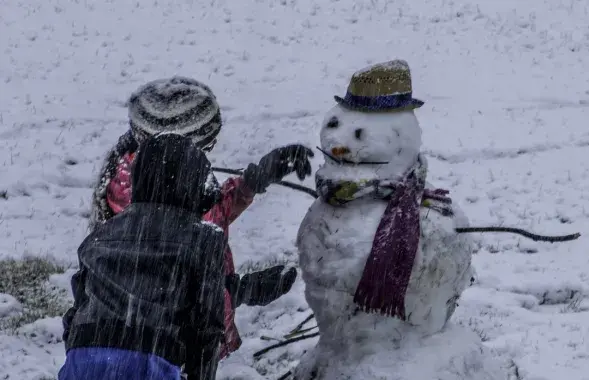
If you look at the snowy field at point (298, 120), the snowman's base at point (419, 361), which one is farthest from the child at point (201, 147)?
the snowy field at point (298, 120)

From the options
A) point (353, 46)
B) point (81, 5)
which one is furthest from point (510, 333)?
point (81, 5)

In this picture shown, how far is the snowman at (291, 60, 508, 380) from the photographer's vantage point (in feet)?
13.1

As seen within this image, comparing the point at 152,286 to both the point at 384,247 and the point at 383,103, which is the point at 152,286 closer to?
the point at 384,247

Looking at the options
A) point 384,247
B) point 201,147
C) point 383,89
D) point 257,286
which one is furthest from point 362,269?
A: point 201,147

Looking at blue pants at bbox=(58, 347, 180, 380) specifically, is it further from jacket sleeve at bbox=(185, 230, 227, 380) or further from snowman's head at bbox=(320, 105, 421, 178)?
snowman's head at bbox=(320, 105, 421, 178)

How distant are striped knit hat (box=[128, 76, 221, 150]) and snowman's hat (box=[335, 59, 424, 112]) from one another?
0.76 m

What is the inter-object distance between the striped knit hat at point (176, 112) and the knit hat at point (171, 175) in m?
0.74

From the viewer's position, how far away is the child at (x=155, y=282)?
10.4 feet

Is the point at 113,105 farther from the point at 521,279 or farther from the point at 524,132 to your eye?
the point at 521,279

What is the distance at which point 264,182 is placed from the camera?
13.7 feet

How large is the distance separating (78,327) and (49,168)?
6304 mm

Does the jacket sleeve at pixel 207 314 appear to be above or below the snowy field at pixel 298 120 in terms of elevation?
above

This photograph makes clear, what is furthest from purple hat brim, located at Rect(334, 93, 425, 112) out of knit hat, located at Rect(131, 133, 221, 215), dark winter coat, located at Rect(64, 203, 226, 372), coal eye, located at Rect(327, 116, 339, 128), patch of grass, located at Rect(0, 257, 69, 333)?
patch of grass, located at Rect(0, 257, 69, 333)

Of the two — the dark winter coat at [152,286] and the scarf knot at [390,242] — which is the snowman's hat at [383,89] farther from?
the dark winter coat at [152,286]
